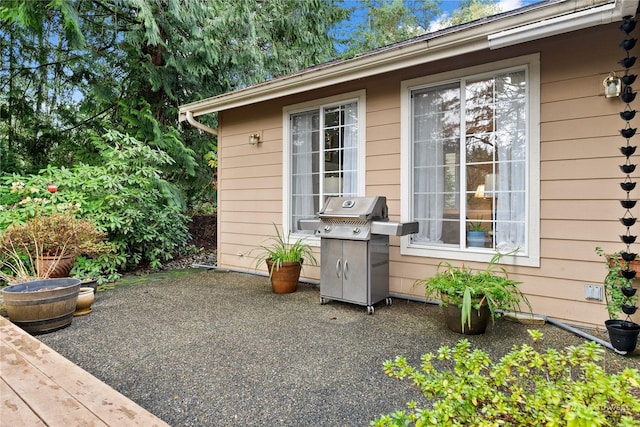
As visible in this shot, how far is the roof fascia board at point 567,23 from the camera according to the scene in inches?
95.3

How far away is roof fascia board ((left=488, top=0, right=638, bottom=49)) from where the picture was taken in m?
2.42

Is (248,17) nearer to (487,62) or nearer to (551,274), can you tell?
(487,62)

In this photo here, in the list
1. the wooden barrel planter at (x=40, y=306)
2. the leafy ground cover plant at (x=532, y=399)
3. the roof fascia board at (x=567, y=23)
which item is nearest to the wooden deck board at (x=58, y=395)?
the wooden barrel planter at (x=40, y=306)

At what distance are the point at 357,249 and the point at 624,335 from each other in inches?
83.8

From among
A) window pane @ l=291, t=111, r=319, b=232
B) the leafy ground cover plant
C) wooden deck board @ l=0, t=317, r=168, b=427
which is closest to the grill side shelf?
window pane @ l=291, t=111, r=319, b=232

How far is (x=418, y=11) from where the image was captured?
13.3 meters

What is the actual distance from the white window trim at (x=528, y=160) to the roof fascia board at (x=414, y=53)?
412 mm

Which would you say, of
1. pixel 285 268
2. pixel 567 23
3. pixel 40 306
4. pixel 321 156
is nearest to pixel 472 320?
pixel 285 268

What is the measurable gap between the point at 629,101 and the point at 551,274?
Answer: 1.51 metres

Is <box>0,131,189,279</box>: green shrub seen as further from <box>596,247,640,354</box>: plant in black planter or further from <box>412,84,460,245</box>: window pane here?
<box>596,247,640,354</box>: plant in black planter

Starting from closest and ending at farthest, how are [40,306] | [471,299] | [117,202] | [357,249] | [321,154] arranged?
1. [471,299]
2. [40,306]
3. [357,249]
4. [321,154]
5. [117,202]

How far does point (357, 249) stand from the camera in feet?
11.6

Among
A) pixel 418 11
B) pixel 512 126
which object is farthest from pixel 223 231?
pixel 418 11

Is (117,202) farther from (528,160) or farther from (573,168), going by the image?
(573,168)
